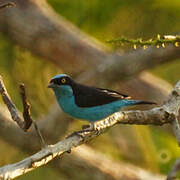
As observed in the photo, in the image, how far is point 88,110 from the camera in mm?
4242

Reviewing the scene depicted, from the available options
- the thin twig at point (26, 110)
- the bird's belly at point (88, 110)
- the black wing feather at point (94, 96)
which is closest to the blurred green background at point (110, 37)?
the black wing feather at point (94, 96)

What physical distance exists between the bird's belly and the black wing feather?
0.03 meters

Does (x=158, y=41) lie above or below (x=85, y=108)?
below

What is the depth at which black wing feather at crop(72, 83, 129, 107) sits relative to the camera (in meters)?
4.27

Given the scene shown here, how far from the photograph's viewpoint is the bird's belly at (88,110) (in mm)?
4191

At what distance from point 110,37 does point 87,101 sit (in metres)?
3.21

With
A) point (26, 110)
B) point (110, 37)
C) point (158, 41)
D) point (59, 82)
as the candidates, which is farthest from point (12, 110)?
point (110, 37)

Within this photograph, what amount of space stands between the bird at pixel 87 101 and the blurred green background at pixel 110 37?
3023 millimetres

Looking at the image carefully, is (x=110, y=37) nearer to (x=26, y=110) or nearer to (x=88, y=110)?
(x=88, y=110)

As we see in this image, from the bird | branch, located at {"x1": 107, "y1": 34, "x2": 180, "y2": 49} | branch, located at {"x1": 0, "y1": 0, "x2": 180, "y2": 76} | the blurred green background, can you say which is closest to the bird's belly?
the bird

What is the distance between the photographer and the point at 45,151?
2664mm

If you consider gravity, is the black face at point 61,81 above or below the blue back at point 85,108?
above

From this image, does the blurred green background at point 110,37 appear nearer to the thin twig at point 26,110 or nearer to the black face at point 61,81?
the black face at point 61,81

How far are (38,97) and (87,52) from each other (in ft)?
3.10
